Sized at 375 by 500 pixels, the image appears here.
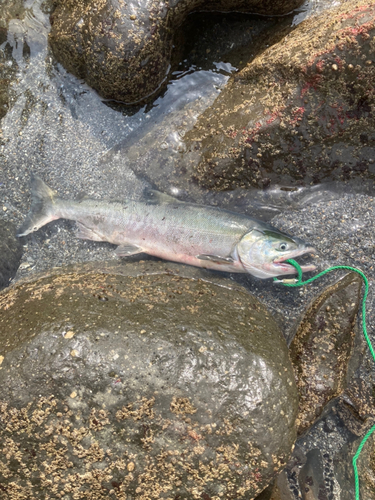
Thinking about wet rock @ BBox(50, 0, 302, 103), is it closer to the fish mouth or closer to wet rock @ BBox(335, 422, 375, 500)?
the fish mouth

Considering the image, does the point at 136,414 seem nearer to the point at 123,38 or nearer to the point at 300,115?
the point at 300,115

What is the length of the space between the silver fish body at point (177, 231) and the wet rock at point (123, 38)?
55.8 inches

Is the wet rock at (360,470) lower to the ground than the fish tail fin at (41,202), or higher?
lower

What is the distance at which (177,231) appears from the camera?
4.03 metres

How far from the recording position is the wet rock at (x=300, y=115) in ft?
11.2

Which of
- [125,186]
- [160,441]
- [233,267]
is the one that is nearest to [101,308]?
[160,441]

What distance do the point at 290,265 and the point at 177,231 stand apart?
1409mm

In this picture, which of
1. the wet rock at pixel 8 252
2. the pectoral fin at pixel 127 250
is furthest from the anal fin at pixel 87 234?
the wet rock at pixel 8 252

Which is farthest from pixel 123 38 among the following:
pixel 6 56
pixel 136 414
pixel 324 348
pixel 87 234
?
pixel 324 348

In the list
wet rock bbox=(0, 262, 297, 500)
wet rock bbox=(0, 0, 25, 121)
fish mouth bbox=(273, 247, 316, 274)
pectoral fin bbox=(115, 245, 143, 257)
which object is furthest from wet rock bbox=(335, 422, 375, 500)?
wet rock bbox=(0, 0, 25, 121)

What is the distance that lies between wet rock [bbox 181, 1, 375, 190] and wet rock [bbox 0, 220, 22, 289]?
94.6 inches

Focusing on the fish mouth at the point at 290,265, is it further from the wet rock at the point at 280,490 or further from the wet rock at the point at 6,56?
the wet rock at the point at 6,56

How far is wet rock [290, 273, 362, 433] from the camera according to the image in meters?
3.58

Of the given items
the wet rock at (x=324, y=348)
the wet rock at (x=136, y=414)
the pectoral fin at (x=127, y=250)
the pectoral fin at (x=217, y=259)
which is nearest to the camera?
the wet rock at (x=136, y=414)
